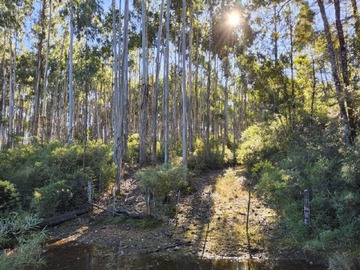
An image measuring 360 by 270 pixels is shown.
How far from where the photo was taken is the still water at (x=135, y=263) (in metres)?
6.10

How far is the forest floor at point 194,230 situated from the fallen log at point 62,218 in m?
0.17

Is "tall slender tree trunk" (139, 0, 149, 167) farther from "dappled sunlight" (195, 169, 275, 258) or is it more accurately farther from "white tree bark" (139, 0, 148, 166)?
"dappled sunlight" (195, 169, 275, 258)

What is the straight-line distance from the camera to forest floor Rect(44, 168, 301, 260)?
7.05 metres

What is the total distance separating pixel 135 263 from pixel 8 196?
581 cm

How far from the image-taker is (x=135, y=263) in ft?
21.0

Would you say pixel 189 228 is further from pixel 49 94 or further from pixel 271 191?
pixel 49 94

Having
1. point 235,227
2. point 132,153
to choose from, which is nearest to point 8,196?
point 132,153

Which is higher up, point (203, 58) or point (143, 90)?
point (203, 58)

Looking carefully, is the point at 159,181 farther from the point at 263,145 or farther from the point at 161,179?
the point at 263,145

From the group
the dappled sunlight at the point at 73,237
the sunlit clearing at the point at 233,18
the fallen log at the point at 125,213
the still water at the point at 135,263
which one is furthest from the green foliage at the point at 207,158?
the still water at the point at 135,263

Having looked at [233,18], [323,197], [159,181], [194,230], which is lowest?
[194,230]

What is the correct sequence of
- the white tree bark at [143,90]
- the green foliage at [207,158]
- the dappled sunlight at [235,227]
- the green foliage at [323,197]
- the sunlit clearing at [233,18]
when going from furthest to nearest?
the sunlit clearing at [233,18] → the green foliage at [207,158] → the white tree bark at [143,90] → the dappled sunlight at [235,227] → the green foliage at [323,197]

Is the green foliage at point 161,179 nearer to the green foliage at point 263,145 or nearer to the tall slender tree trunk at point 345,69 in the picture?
the green foliage at point 263,145

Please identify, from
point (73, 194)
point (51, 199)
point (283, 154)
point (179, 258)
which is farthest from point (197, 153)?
point (179, 258)
